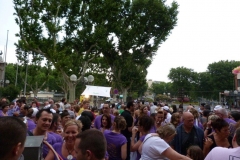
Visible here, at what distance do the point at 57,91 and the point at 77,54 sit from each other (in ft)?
268

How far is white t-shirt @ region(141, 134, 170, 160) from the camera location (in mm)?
3299

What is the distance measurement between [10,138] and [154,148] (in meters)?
2.00

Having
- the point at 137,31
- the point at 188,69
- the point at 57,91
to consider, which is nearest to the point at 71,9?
the point at 137,31

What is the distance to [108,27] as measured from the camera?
74.7ft

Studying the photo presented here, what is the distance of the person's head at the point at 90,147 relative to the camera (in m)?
Answer: 2.17

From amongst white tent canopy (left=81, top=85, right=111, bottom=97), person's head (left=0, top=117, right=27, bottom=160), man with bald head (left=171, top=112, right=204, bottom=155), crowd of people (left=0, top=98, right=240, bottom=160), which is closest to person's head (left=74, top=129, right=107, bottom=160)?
crowd of people (left=0, top=98, right=240, bottom=160)

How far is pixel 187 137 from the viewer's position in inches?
197

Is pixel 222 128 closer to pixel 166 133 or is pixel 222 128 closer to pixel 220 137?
pixel 220 137

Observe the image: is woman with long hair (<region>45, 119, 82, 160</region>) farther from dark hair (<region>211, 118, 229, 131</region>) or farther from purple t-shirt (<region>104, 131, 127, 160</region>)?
dark hair (<region>211, 118, 229, 131</region>)

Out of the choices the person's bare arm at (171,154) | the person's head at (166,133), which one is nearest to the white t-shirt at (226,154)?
the person's bare arm at (171,154)

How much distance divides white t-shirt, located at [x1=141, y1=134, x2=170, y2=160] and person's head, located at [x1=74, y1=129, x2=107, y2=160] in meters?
1.25

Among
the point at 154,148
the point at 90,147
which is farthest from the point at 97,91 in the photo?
the point at 90,147

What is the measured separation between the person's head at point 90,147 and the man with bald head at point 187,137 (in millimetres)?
3022

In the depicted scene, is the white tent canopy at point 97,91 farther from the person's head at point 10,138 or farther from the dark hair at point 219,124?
the person's head at point 10,138
